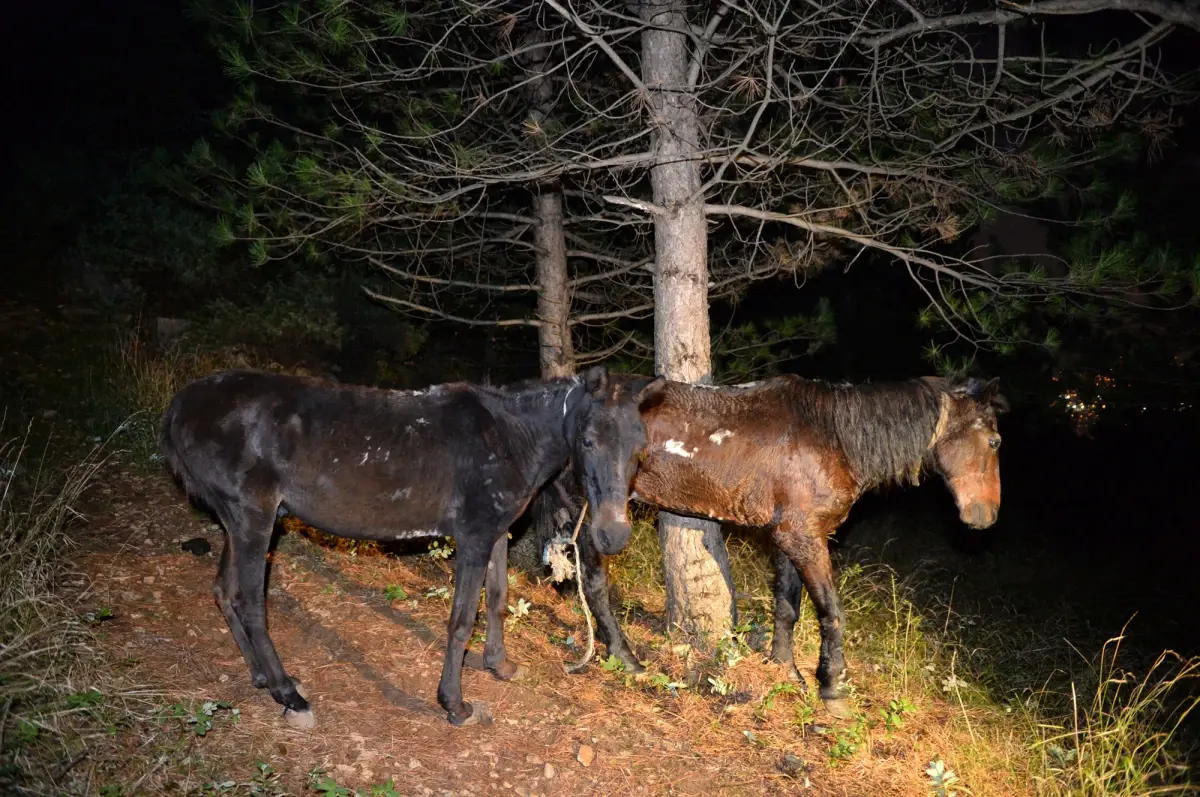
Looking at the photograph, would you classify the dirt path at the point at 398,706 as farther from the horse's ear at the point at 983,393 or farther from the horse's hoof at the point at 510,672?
the horse's ear at the point at 983,393

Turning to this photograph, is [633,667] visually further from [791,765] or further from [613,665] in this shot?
[791,765]

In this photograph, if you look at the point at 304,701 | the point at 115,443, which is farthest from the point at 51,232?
the point at 304,701

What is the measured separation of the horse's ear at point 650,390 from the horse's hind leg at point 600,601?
129cm

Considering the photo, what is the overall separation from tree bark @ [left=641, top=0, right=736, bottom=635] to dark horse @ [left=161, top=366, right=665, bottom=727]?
135 centimetres

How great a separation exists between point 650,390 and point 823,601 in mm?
2084

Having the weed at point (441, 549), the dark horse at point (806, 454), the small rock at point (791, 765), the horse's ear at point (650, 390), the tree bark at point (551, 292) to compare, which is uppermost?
the tree bark at point (551, 292)

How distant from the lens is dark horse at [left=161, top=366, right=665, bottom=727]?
4988 mm

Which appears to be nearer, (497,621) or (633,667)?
(497,621)

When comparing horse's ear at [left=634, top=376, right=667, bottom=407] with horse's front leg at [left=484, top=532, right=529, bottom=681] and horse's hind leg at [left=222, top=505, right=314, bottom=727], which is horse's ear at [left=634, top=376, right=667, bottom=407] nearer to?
→ horse's front leg at [left=484, top=532, right=529, bottom=681]

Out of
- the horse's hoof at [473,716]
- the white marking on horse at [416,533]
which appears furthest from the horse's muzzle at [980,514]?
the white marking on horse at [416,533]

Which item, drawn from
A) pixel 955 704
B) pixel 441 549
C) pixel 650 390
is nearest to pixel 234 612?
pixel 441 549

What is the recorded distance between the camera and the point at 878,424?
6.04 m

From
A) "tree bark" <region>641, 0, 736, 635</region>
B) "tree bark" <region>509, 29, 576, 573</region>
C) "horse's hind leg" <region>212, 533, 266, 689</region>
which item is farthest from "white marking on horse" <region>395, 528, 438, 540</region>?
"tree bark" <region>509, 29, 576, 573</region>

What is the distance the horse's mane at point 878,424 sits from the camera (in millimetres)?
6035
